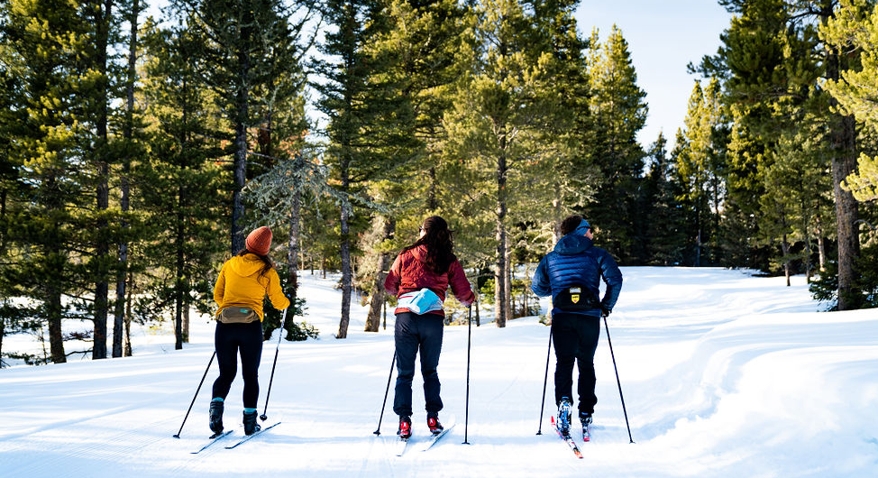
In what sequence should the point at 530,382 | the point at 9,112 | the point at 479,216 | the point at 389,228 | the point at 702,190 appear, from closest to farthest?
1. the point at 530,382
2. the point at 9,112
3. the point at 479,216
4. the point at 389,228
5. the point at 702,190

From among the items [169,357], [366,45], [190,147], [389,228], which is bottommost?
A: [169,357]

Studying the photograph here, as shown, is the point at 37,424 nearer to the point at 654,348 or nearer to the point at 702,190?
the point at 654,348

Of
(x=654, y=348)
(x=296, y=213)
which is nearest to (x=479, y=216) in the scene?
(x=296, y=213)

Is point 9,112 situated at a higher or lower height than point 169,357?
higher

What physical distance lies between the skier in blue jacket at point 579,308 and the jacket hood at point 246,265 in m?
2.79

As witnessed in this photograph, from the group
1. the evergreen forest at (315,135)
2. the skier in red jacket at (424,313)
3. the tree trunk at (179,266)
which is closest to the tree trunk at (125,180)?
the evergreen forest at (315,135)

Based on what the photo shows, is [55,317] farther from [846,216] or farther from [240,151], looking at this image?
[846,216]

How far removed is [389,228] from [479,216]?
156 inches

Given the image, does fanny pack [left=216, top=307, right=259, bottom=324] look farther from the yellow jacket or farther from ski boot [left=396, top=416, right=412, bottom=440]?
Result: ski boot [left=396, top=416, right=412, bottom=440]

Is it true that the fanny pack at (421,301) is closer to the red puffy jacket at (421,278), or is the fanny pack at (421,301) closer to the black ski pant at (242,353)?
the red puffy jacket at (421,278)

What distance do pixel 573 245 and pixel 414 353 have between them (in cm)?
178

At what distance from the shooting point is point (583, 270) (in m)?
4.56

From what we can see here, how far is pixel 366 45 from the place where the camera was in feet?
57.7

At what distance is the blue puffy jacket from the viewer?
455cm
